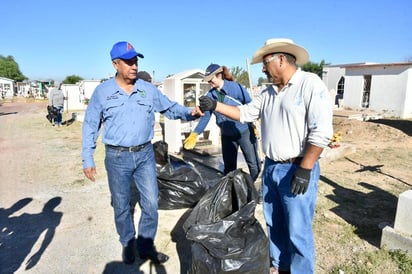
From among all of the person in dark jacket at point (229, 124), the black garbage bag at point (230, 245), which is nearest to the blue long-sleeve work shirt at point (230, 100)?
the person in dark jacket at point (229, 124)

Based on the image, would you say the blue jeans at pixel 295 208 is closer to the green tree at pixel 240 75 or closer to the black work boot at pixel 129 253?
the black work boot at pixel 129 253

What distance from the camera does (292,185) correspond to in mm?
1986

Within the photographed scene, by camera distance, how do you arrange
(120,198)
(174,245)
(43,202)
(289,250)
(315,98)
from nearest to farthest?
(315,98)
(289,250)
(120,198)
(174,245)
(43,202)

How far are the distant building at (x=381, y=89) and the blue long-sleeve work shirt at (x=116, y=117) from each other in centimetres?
1710

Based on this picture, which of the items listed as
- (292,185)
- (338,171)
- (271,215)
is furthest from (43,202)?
(338,171)

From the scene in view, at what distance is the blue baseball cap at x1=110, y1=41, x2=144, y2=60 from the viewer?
2424 millimetres

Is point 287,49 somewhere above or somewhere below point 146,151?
above

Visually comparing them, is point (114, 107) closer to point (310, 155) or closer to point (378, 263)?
point (310, 155)

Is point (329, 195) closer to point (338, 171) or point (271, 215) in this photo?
point (338, 171)

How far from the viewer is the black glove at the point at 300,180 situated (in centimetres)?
194

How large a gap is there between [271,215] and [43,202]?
3.30 metres

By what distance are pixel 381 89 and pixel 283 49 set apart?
17.5 metres

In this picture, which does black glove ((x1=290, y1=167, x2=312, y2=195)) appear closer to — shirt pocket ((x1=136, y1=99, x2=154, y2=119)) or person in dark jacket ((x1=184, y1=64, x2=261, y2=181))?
shirt pocket ((x1=136, y1=99, x2=154, y2=119))

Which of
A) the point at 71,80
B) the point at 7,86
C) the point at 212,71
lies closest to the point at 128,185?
the point at 212,71
